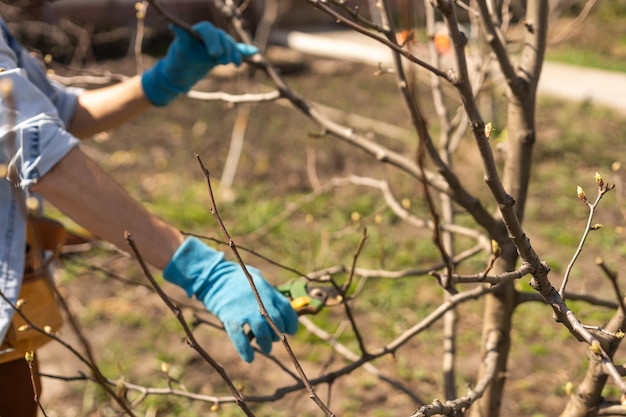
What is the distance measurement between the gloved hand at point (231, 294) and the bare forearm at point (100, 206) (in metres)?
0.06

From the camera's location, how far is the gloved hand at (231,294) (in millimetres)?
1653

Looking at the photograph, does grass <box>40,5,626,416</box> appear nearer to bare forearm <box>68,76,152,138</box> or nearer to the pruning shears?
the pruning shears

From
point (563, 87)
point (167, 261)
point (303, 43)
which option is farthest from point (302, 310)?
point (303, 43)

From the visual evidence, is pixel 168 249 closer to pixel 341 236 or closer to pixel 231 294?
pixel 231 294

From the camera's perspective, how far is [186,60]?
7.51ft

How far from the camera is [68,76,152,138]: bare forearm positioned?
89.4 inches

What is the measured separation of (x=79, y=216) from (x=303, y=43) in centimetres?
933

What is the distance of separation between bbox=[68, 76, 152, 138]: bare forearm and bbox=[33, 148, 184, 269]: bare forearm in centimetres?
71

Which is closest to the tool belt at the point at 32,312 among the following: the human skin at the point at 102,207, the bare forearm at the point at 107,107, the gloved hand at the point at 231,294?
the human skin at the point at 102,207

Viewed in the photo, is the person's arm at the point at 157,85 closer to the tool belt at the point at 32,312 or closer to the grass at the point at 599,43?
the tool belt at the point at 32,312

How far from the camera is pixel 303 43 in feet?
34.8

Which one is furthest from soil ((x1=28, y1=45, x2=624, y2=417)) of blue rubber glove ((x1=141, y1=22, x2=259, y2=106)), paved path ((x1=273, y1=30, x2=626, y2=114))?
paved path ((x1=273, y1=30, x2=626, y2=114))

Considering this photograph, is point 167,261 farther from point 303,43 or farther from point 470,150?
point 303,43

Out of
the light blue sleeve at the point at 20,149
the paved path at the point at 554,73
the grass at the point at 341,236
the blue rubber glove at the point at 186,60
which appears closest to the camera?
the light blue sleeve at the point at 20,149
